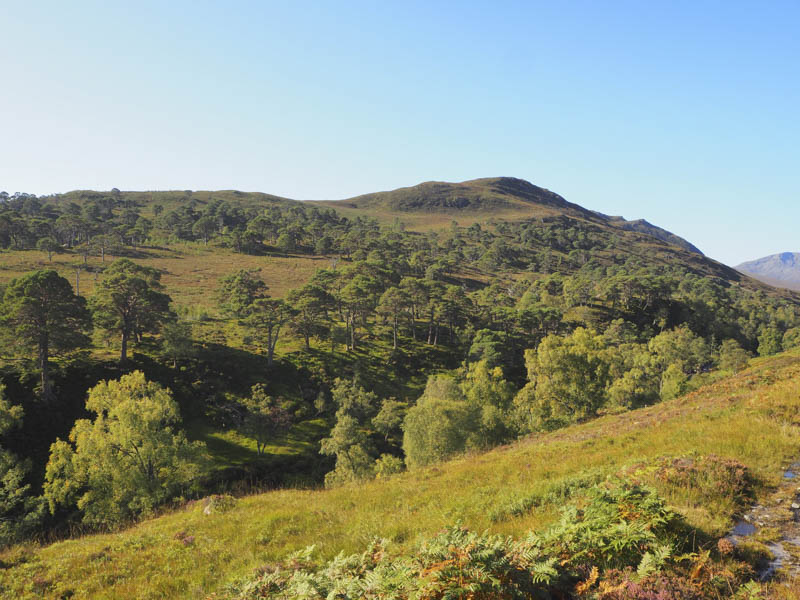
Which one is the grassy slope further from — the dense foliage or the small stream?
the dense foliage

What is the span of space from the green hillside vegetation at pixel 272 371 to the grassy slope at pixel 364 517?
0.84 meters

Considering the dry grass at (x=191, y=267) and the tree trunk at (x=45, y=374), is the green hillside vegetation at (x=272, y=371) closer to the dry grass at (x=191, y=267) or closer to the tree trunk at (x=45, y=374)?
the tree trunk at (x=45, y=374)

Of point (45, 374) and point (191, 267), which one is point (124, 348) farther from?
point (191, 267)

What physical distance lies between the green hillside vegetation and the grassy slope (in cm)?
84

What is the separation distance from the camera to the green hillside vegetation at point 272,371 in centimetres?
3272

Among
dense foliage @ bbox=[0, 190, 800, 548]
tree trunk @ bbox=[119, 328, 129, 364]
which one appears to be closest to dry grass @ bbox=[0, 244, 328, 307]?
dense foliage @ bbox=[0, 190, 800, 548]

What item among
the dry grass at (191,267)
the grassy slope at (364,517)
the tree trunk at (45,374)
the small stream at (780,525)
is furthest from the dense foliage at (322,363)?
the small stream at (780,525)

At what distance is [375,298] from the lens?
97.3 m

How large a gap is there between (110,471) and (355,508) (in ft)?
92.1

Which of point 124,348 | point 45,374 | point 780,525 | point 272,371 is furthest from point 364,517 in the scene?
point 124,348

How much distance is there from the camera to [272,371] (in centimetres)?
6838

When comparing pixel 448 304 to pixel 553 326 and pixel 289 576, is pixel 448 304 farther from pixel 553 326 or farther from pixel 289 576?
pixel 289 576

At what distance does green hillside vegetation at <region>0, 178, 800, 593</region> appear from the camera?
32719 millimetres

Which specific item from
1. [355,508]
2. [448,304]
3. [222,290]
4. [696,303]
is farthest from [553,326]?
[355,508]
